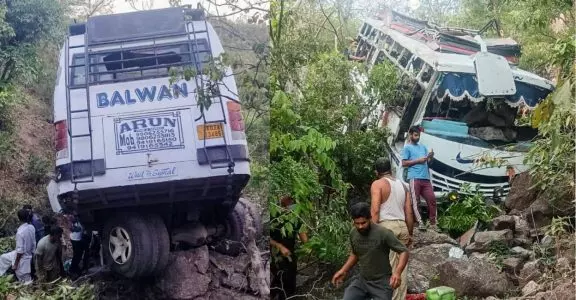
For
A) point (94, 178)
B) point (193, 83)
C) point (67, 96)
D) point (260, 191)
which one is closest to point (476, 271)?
point (260, 191)

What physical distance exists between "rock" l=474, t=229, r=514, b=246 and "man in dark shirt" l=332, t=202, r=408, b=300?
2.75 ft

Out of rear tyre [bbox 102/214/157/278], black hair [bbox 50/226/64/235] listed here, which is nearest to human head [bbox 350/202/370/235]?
rear tyre [bbox 102/214/157/278]

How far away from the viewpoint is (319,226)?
4438 mm

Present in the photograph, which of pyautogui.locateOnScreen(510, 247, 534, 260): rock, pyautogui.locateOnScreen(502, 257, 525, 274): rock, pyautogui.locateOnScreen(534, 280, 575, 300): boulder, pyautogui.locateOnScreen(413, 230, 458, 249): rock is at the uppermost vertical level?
pyautogui.locateOnScreen(413, 230, 458, 249): rock

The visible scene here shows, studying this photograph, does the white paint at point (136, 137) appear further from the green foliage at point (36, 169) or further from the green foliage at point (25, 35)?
the green foliage at point (25, 35)

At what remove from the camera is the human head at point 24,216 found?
12.9 ft

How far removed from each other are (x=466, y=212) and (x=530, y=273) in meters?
0.55

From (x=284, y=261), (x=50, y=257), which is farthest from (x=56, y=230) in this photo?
(x=284, y=261)

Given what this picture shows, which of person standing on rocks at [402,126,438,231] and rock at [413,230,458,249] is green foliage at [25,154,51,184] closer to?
person standing on rocks at [402,126,438,231]

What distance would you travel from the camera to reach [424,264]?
4.33 m

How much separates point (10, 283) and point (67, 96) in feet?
3.40

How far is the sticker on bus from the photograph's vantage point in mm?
3959

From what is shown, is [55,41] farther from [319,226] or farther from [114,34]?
[319,226]

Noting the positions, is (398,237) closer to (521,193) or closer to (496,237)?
(496,237)
